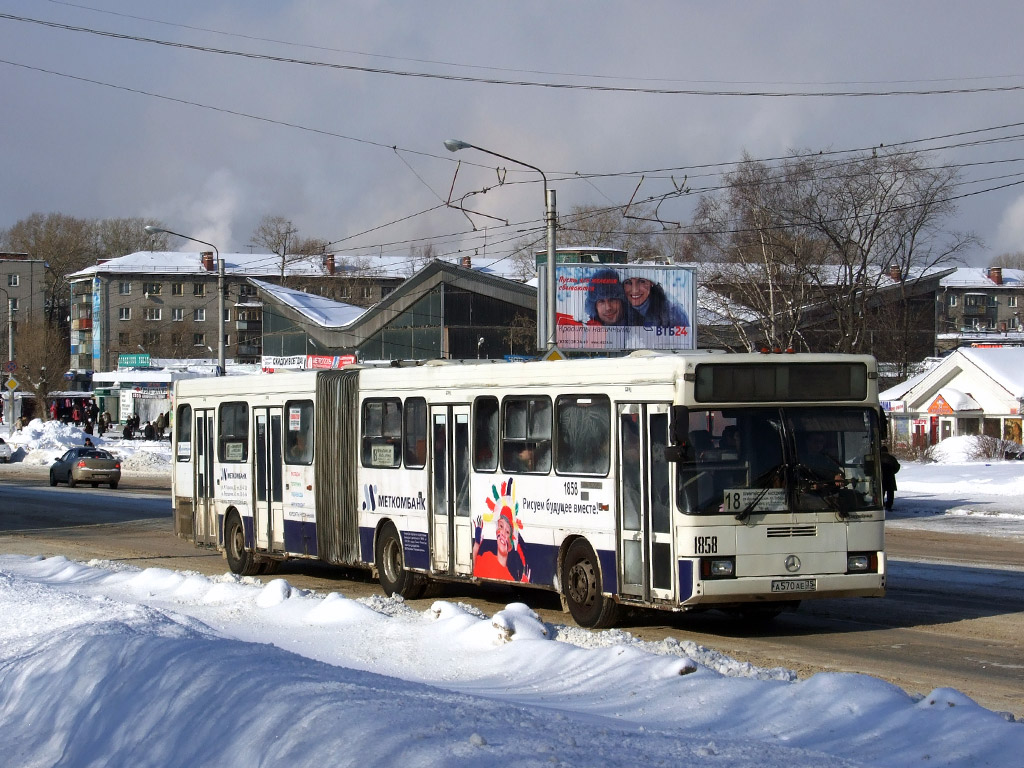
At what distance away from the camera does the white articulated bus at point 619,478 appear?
1143cm

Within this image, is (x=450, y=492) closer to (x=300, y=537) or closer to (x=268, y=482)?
(x=300, y=537)

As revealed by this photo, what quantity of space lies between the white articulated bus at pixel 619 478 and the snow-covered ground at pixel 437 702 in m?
1.25

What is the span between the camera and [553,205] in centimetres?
2717

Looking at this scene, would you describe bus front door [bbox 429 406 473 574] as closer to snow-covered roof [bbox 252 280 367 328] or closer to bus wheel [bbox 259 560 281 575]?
bus wheel [bbox 259 560 281 575]

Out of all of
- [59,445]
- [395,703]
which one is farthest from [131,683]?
[59,445]

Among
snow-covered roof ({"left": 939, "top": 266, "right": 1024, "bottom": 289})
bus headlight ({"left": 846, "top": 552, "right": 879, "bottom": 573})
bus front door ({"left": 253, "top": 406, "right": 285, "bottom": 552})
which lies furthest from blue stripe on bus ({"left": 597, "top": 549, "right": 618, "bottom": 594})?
snow-covered roof ({"left": 939, "top": 266, "right": 1024, "bottom": 289})

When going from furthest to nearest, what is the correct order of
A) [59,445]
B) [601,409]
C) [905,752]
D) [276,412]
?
[59,445], [276,412], [601,409], [905,752]

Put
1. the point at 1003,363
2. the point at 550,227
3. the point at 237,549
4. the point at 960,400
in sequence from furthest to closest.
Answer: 1. the point at 1003,363
2. the point at 960,400
3. the point at 550,227
4. the point at 237,549

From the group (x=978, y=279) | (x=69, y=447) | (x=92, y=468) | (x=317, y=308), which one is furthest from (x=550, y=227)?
(x=978, y=279)

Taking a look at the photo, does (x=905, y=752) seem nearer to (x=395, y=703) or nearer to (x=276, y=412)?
(x=395, y=703)

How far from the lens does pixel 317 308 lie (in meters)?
73.6

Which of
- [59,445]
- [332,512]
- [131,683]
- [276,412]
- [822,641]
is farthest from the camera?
[59,445]

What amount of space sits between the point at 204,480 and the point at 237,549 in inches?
62.5

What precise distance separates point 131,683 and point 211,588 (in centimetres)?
675
